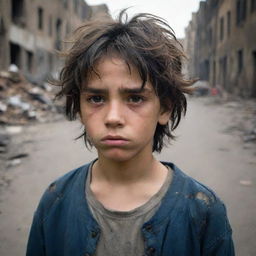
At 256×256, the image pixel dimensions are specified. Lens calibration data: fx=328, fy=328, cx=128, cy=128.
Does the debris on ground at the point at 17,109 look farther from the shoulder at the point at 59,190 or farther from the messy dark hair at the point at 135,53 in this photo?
the messy dark hair at the point at 135,53

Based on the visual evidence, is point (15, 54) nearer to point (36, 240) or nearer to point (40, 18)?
point (40, 18)

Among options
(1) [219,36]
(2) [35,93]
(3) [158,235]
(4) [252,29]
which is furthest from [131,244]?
(1) [219,36]

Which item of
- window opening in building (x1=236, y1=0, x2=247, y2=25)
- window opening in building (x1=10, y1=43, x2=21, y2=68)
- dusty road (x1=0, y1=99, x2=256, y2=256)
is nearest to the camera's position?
dusty road (x1=0, y1=99, x2=256, y2=256)

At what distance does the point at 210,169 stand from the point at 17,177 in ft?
8.46

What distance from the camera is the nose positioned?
126 cm

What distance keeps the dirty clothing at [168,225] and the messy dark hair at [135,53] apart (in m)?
0.39

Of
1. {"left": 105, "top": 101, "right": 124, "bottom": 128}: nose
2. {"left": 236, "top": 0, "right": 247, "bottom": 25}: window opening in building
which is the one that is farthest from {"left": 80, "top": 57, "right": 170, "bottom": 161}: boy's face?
{"left": 236, "top": 0, "right": 247, "bottom": 25}: window opening in building

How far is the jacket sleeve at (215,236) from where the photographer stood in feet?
4.29

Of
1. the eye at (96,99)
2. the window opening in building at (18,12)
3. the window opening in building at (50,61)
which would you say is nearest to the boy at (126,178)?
the eye at (96,99)

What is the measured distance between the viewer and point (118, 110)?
4.22 ft

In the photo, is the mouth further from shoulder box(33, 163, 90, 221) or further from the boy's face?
shoulder box(33, 163, 90, 221)

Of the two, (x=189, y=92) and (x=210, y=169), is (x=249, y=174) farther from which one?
(x=189, y=92)

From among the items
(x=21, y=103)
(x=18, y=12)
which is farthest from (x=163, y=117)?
(x=18, y=12)

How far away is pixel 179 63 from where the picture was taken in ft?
5.20
